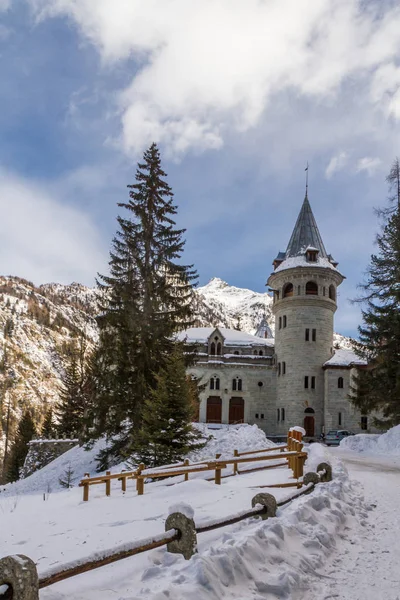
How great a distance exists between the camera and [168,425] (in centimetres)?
1714

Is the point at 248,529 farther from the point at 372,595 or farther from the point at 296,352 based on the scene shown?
the point at 296,352

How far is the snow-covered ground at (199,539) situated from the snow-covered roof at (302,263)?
36.8 m

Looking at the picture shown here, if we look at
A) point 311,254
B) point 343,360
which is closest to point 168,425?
point 343,360

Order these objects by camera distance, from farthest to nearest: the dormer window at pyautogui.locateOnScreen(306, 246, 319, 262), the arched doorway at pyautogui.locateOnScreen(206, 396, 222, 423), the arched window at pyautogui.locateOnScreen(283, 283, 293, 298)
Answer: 1. the arched doorway at pyautogui.locateOnScreen(206, 396, 222, 423)
2. the arched window at pyautogui.locateOnScreen(283, 283, 293, 298)
3. the dormer window at pyautogui.locateOnScreen(306, 246, 319, 262)

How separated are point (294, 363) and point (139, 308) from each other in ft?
92.7

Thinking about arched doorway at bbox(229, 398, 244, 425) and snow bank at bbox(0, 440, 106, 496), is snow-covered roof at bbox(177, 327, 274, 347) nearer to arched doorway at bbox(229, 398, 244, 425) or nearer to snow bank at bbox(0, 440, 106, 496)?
arched doorway at bbox(229, 398, 244, 425)

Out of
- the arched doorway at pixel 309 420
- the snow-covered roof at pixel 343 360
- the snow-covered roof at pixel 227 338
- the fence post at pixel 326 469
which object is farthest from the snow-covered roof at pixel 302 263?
the fence post at pixel 326 469

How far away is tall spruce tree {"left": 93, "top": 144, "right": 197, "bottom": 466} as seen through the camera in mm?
21312

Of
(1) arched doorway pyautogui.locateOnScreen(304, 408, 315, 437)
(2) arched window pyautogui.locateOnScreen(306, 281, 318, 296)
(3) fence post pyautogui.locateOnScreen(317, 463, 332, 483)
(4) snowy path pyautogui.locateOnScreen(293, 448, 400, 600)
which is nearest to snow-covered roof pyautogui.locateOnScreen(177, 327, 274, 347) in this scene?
(2) arched window pyautogui.locateOnScreen(306, 281, 318, 296)

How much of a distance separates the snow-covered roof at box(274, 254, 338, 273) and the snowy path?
39617 mm

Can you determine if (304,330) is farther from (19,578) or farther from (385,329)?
(19,578)

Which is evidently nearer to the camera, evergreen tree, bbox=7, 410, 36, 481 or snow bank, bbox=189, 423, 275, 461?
snow bank, bbox=189, 423, 275, 461

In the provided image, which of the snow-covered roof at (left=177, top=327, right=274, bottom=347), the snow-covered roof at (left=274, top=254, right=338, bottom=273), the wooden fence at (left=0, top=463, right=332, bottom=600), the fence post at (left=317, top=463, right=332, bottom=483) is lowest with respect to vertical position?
the fence post at (left=317, top=463, right=332, bottom=483)

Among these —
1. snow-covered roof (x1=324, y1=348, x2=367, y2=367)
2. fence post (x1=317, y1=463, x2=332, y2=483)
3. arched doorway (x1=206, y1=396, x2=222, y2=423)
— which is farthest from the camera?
arched doorway (x1=206, y1=396, x2=222, y2=423)
